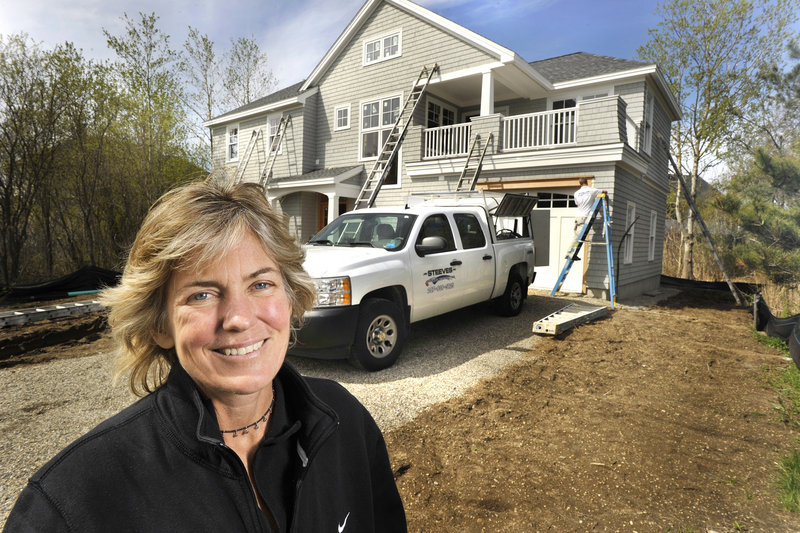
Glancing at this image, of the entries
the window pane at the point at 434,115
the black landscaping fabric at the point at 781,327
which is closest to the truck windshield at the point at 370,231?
the black landscaping fabric at the point at 781,327

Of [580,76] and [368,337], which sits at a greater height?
[580,76]

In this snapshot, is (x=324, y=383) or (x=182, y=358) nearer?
(x=182, y=358)

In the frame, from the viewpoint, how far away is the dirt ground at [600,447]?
2766 mm

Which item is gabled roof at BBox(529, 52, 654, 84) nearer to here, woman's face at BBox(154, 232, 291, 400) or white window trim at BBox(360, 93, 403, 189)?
white window trim at BBox(360, 93, 403, 189)

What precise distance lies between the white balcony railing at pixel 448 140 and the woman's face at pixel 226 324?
1226cm

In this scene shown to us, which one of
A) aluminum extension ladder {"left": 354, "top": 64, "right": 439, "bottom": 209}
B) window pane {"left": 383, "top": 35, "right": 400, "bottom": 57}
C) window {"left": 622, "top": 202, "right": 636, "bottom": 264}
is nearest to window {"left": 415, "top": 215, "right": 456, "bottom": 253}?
aluminum extension ladder {"left": 354, "top": 64, "right": 439, "bottom": 209}

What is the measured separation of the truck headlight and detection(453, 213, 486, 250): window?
2596mm

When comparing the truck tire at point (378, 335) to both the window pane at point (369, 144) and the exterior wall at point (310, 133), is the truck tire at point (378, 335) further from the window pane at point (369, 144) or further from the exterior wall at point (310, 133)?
the exterior wall at point (310, 133)

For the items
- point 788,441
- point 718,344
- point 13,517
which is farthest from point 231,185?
point 718,344

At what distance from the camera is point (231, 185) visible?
1.37 m

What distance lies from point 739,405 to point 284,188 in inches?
598

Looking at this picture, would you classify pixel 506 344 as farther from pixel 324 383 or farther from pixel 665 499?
pixel 324 383

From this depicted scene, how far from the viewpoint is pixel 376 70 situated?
15820 mm

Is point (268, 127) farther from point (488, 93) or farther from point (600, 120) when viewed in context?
point (600, 120)
